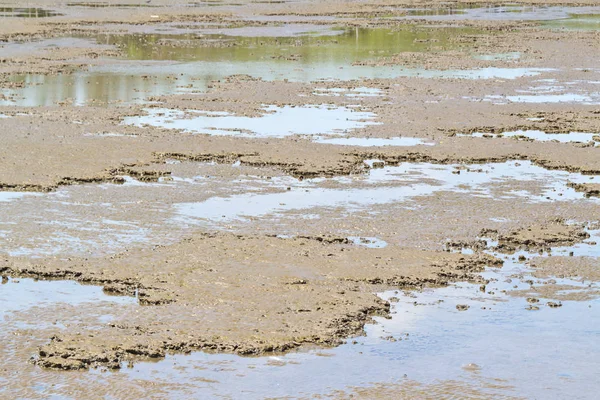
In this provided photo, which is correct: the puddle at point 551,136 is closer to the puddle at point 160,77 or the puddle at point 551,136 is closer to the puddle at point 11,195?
the puddle at point 160,77

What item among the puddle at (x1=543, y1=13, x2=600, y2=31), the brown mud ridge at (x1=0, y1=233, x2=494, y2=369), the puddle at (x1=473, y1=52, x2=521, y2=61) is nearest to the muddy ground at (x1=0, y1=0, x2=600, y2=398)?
the brown mud ridge at (x1=0, y1=233, x2=494, y2=369)

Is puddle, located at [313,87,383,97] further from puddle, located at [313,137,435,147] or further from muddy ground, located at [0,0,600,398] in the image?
puddle, located at [313,137,435,147]

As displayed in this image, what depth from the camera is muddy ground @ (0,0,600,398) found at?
30.8 ft

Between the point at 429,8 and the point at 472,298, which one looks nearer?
the point at 472,298

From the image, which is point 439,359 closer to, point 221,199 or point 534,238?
point 534,238

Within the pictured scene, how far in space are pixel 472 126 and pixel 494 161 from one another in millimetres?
2945

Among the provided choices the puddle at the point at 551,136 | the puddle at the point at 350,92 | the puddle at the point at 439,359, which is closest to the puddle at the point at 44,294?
the puddle at the point at 439,359

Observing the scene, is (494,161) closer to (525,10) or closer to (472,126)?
(472,126)

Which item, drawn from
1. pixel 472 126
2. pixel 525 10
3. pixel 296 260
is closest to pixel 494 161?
pixel 472 126

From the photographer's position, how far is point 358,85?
2519cm

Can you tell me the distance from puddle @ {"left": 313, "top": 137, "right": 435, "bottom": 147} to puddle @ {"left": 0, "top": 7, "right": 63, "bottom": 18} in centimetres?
2930

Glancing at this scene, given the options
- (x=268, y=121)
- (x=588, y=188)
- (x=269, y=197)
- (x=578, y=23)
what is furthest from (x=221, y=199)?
(x=578, y=23)

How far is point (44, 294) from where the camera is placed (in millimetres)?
10352

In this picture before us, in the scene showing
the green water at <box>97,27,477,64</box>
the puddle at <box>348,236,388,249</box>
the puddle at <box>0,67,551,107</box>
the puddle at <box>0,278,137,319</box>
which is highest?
the green water at <box>97,27,477,64</box>
